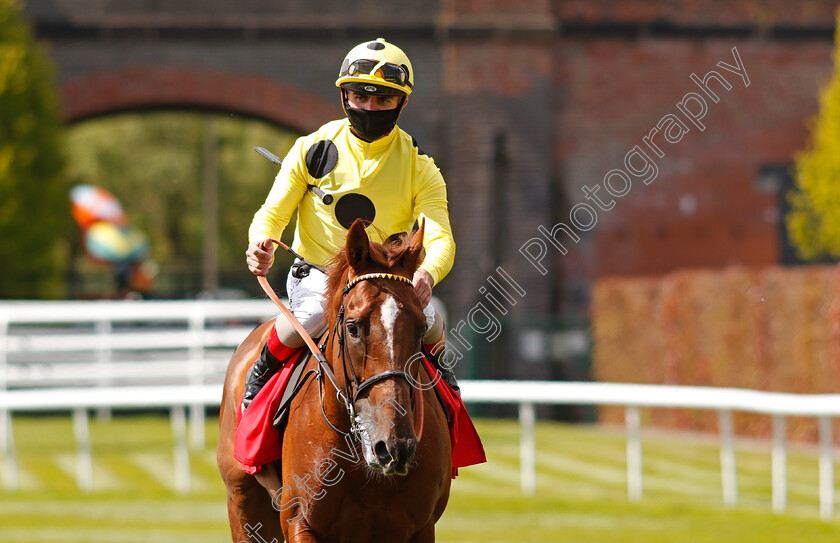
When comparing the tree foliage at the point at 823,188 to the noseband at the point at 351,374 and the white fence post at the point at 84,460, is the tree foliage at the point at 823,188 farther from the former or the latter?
the noseband at the point at 351,374

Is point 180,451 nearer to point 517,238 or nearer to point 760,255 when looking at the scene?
point 517,238

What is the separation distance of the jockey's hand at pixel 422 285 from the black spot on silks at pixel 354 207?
54cm

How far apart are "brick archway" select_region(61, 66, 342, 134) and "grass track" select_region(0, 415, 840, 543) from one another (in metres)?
5.37

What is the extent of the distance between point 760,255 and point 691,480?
8.59 meters

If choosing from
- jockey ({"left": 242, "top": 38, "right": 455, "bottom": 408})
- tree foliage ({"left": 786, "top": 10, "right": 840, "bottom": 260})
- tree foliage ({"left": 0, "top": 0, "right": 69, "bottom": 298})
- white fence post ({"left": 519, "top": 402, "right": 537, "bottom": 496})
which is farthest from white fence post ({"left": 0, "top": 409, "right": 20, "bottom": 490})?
tree foliage ({"left": 786, "top": 10, "right": 840, "bottom": 260})

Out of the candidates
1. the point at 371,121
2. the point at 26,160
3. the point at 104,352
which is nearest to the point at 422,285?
the point at 371,121

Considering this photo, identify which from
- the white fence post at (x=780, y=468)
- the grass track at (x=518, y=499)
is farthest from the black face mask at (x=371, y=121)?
the white fence post at (x=780, y=468)

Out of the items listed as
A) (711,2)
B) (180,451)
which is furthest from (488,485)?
(711,2)

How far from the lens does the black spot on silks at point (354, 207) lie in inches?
180

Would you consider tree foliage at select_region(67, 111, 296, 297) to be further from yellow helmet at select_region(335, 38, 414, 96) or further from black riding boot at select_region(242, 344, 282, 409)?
yellow helmet at select_region(335, 38, 414, 96)

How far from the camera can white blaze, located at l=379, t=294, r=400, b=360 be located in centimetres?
375

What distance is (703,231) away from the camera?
1875cm

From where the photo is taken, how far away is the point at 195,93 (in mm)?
17703

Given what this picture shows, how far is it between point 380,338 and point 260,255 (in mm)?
833
